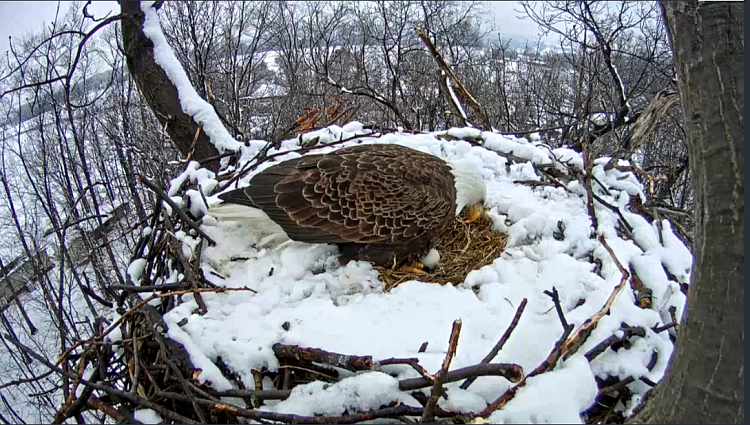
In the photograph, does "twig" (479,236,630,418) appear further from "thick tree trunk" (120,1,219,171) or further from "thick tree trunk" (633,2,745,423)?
"thick tree trunk" (120,1,219,171)

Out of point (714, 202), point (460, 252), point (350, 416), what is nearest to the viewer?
point (714, 202)

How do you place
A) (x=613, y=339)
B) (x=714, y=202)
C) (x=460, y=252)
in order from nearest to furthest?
(x=714, y=202) < (x=613, y=339) < (x=460, y=252)

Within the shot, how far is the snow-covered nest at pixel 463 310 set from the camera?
1.68 m

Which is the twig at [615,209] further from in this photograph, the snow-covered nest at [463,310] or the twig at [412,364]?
the twig at [412,364]

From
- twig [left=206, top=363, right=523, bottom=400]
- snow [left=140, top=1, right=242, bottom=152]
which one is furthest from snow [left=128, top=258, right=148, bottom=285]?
snow [left=140, top=1, right=242, bottom=152]

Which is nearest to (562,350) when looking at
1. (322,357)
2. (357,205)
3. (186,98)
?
(322,357)

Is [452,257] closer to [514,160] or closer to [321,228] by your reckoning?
[321,228]

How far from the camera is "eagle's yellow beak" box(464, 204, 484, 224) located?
3.13m

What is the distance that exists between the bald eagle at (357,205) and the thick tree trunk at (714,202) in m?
1.72

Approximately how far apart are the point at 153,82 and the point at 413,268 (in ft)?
8.77

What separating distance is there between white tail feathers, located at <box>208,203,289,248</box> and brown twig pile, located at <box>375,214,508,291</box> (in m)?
0.68

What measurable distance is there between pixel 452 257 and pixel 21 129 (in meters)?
10.1

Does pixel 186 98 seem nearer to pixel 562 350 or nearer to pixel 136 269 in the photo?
pixel 136 269

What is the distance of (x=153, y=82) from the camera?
378 cm
